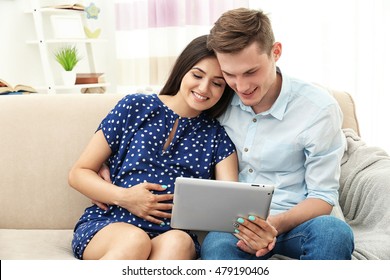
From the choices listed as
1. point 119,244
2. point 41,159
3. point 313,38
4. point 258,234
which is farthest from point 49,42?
point 258,234

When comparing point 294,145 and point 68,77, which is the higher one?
point 294,145

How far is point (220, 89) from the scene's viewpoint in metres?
1.67

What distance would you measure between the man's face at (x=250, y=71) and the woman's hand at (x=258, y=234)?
1.12 ft

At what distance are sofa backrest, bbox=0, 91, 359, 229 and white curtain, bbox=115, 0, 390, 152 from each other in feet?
6.60

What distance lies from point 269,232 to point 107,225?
44 cm

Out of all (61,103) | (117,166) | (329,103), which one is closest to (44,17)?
(61,103)

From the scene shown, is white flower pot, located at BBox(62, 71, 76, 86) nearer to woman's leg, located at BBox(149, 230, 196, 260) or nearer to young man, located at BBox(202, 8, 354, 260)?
young man, located at BBox(202, 8, 354, 260)

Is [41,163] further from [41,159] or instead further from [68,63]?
[68,63]

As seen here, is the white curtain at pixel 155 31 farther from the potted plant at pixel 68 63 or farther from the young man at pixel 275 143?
the young man at pixel 275 143

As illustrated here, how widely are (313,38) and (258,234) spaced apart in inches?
97.1

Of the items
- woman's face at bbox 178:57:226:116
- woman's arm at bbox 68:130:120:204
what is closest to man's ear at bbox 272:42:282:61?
woman's face at bbox 178:57:226:116

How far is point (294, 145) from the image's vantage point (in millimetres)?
1633

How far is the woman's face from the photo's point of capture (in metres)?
1.66

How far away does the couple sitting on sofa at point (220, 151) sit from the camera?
153 cm
